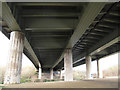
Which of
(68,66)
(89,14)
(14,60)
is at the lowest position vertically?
(68,66)

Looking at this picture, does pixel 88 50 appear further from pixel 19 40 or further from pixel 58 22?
pixel 19 40

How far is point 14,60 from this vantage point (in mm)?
11789

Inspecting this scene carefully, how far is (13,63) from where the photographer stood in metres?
11.6

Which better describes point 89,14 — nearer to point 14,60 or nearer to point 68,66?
point 14,60

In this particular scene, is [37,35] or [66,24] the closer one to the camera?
[66,24]

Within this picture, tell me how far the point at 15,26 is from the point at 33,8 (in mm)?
2390

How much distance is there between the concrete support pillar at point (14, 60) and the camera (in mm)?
11148

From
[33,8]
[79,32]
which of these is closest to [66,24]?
[79,32]

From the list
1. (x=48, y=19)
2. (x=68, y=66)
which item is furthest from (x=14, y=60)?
(x=68, y=66)

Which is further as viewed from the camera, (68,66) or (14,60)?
(68,66)

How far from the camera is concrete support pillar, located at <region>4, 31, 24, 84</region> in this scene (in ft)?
36.6

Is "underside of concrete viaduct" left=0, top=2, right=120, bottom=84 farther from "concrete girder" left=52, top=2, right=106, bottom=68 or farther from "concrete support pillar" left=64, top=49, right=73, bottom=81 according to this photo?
"concrete support pillar" left=64, top=49, right=73, bottom=81

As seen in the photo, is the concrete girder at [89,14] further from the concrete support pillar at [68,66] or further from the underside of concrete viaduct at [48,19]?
the concrete support pillar at [68,66]

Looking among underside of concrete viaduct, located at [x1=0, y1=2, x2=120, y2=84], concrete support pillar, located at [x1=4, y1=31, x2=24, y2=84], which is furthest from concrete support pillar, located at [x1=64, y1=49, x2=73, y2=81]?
concrete support pillar, located at [x1=4, y1=31, x2=24, y2=84]
